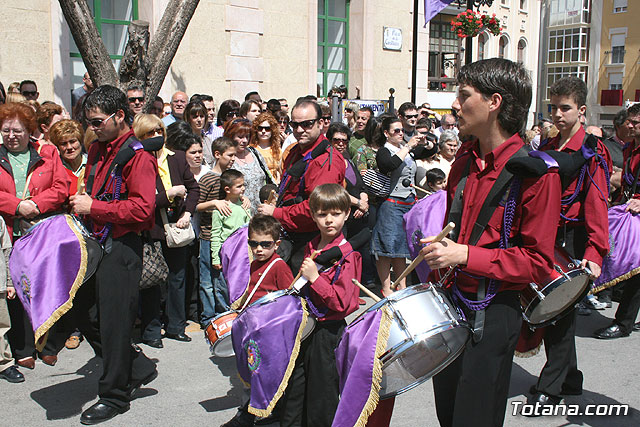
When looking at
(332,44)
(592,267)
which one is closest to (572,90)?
(592,267)

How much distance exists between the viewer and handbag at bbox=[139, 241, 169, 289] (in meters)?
5.08

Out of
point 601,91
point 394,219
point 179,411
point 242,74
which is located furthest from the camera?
point 601,91

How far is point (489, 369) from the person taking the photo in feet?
9.28

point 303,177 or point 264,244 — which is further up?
point 303,177

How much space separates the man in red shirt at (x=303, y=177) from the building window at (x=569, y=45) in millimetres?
46100

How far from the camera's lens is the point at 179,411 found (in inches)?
179

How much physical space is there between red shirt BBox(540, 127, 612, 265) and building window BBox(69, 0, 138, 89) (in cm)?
908

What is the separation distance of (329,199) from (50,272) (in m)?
1.83

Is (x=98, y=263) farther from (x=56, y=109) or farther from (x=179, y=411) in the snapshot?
(x=56, y=109)

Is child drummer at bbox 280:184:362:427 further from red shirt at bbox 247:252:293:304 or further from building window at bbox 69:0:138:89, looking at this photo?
building window at bbox 69:0:138:89

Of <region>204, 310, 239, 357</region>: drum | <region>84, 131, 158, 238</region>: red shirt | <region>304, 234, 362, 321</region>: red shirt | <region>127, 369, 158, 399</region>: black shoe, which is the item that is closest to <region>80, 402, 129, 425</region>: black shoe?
<region>127, 369, 158, 399</region>: black shoe

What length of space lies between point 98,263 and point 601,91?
152 ft

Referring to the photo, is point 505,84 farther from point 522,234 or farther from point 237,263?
point 237,263

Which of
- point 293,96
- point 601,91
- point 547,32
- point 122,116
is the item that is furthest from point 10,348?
point 547,32
